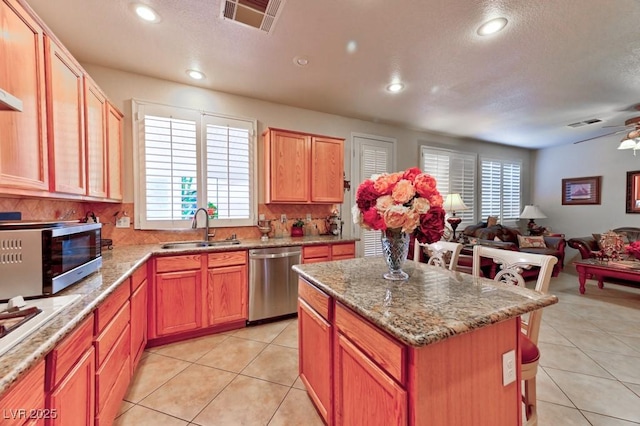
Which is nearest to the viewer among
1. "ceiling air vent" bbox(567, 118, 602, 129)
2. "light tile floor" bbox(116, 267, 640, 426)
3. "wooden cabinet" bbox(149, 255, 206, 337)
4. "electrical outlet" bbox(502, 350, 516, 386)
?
"electrical outlet" bbox(502, 350, 516, 386)

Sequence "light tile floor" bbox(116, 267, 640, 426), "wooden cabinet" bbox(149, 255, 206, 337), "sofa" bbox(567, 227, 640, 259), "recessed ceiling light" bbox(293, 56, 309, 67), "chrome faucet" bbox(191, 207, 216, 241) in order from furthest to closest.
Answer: "sofa" bbox(567, 227, 640, 259) → "chrome faucet" bbox(191, 207, 216, 241) → "recessed ceiling light" bbox(293, 56, 309, 67) → "wooden cabinet" bbox(149, 255, 206, 337) → "light tile floor" bbox(116, 267, 640, 426)

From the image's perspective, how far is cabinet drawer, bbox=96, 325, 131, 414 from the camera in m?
1.28

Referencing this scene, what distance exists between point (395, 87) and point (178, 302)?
332 centimetres

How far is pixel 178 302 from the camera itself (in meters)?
2.48

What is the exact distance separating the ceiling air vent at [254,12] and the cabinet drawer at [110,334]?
217cm

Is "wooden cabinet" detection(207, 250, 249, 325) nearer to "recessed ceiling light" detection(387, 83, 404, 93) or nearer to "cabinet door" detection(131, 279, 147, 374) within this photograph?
"cabinet door" detection(131, 279, 147, 374)

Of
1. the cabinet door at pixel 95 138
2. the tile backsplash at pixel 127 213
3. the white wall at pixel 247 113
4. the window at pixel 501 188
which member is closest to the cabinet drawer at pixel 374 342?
the cabinet door at pixel 95 138

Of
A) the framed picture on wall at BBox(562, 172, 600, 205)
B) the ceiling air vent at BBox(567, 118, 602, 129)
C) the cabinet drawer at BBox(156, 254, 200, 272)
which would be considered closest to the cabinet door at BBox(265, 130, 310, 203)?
the cabinet drawer at BBox(156, 254, 200, 272)

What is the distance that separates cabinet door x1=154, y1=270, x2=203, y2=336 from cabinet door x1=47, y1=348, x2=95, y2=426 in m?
1.25

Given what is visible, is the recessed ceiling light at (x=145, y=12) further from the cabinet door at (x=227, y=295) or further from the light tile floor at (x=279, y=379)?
the light tile floor at (x=279, y=379)

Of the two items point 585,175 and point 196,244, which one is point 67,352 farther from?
point 585,175

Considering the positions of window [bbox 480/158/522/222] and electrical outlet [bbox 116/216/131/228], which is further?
window [bbox 480/158/522/222]

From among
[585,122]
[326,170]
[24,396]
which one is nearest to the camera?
[24,396]

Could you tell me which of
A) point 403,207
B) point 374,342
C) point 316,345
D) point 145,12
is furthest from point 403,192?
point 145,12
